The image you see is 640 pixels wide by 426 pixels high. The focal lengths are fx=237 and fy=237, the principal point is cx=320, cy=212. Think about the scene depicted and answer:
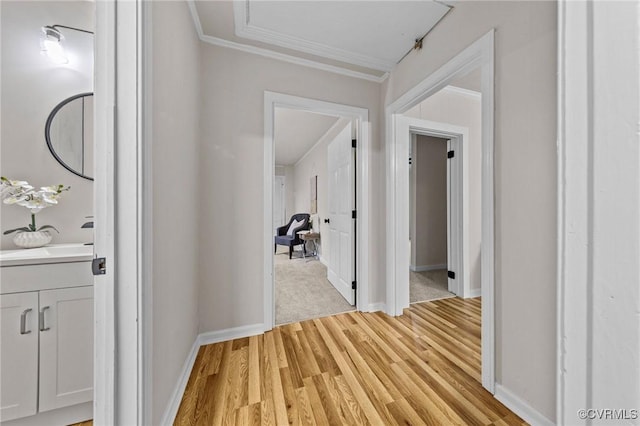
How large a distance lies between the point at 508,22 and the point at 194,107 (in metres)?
Result: 1.98

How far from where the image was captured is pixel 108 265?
0.82m

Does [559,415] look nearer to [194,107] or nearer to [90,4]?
[194,107]

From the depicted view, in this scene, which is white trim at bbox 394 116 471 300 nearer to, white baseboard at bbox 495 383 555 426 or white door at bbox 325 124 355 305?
white door at bbox 325 124 355 305

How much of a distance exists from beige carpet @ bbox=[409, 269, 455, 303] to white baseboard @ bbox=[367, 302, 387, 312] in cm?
53

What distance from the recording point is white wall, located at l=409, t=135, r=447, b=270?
4105 millimetres

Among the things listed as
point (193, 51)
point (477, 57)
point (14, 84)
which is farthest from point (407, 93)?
point (14, 84)

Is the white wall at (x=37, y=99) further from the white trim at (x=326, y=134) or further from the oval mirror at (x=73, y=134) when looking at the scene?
the white trim at (x=326, y=134)

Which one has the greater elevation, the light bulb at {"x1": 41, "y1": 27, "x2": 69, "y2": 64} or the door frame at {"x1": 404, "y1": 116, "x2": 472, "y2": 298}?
the light bulb at {"x1": 41, "y1": 27, "x2": 69, "y2": 64}

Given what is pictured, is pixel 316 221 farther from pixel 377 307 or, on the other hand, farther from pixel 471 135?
pixel 471 135

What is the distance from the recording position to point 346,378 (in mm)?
1490

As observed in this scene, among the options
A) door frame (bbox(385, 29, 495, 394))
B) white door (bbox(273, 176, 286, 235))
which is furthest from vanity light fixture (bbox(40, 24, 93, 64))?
white door (bbox(273, 176, 286, 235))

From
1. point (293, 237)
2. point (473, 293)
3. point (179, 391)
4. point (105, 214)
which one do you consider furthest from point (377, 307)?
point (293, 237)

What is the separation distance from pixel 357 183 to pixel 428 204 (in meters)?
2.27

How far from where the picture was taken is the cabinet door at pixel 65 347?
3.64 feet
